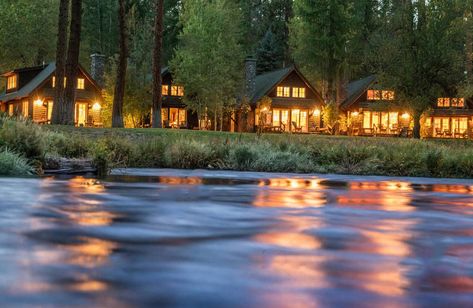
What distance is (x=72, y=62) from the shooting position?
36094 mm

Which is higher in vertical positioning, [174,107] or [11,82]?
[11,82]

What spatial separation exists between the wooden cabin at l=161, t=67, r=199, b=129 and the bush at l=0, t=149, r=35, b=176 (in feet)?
135

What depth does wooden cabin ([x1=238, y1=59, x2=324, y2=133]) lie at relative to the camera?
5872cm

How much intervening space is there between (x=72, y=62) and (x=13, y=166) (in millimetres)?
19851

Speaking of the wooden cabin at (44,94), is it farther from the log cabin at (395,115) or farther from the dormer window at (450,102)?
the dormer window at (450,102)

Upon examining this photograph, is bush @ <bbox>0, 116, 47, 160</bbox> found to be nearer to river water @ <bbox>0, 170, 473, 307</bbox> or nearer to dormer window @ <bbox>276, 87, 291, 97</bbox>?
river water @ <bbox>0, 170, 473, 307</bbox>

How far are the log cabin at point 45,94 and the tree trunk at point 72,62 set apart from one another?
1581cm

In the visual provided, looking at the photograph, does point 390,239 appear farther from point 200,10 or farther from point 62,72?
point 200,10

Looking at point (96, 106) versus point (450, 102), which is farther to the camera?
point (450, 102)

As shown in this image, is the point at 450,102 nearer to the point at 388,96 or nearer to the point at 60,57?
the point at 388,96

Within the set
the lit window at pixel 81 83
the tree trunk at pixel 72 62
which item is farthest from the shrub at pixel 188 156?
the lit window at pixel 81 83

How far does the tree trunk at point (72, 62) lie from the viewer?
116 ft

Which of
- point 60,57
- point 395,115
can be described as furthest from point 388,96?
point 60,57

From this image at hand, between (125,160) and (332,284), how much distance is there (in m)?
18.6
